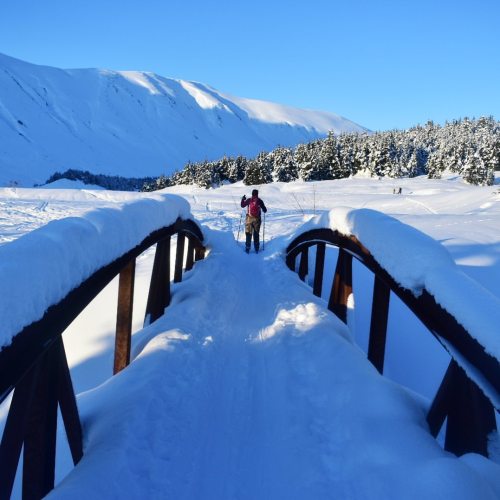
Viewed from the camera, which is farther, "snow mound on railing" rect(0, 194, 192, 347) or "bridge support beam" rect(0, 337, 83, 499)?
"bridge support beam" rect(0, 337, 83, 499)

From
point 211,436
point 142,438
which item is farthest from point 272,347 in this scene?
point 142,438

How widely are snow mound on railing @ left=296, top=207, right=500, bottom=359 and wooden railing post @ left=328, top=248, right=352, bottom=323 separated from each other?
1.16m

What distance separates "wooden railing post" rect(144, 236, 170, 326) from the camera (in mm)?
5715

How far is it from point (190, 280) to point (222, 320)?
1997 mm

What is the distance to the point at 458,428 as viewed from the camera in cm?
266

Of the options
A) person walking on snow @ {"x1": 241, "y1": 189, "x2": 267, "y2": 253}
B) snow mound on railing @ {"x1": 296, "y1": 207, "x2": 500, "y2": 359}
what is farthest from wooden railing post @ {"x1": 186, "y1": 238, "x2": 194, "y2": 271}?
snow mound on railing @ {"x1": 296, "y1": 207, "x2": 500, "y2": 359}

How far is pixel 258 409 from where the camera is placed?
3676 millimetres

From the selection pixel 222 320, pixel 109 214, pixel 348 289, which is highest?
pixel 109 214

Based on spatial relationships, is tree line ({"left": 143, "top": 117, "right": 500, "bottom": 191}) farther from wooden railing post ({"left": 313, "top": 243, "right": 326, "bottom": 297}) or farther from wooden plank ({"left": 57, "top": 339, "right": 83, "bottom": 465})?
wooden plank ({"left": 57, "top": 339, "right": 83, "bottom": 465})

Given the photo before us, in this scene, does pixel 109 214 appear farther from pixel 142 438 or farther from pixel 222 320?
pixel 222 320

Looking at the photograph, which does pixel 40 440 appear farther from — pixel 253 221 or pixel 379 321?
pixel 253 221

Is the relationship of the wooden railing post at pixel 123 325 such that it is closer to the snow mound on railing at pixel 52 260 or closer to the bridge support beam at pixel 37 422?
the snow mound on railing at pixel 52 260

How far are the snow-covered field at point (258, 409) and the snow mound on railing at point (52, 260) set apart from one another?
100cm

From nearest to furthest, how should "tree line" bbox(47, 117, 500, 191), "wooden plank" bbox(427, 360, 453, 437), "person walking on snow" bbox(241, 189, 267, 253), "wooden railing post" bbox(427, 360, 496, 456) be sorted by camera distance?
"wooden railing post" bbox(427, 360, 496, 456) < "wooden plank" bbox(427, 360, 453, 437) < "person walking on snow" bbox(241, 189, 267, 253) < "tree line" bbox(47, 117, 500, 191)
